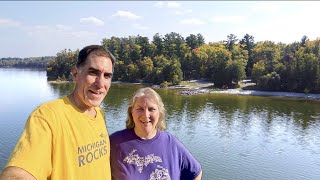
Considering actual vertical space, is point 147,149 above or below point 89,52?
below

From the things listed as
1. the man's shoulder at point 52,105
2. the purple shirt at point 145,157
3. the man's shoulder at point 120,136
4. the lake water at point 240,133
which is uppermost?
the man's shoulder at point 52,105

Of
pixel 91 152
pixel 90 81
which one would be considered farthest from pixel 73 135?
pixel 90 81

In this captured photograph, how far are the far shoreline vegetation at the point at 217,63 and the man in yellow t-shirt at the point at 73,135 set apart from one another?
195 ft

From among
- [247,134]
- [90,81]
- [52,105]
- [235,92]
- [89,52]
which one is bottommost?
[247,134]

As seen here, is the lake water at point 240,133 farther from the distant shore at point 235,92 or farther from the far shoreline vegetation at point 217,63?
the far shoreline vegetation at point 217,63

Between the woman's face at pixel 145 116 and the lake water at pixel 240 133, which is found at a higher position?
the woman's face at pixel 145 116

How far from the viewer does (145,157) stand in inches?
139

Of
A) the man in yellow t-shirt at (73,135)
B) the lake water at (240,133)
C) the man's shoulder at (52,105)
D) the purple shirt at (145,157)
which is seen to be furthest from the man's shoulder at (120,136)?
the lake water at (240,133)

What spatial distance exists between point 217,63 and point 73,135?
7615 centimetres

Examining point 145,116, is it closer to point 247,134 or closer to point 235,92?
point 247,134

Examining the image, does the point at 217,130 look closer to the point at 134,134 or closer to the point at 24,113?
the point at 24,113

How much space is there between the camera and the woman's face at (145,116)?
3.62 m

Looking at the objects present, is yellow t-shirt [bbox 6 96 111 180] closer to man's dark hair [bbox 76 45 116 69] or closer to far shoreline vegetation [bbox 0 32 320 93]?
man's dark hair [bbox 76 45 116 69]

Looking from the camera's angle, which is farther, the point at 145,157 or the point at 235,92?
the point at 235,92
